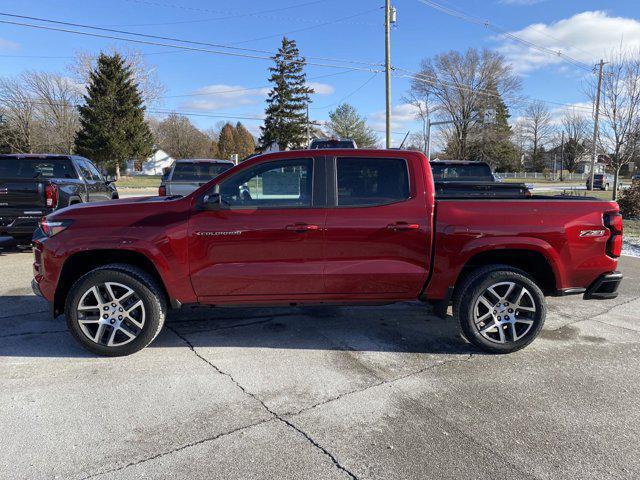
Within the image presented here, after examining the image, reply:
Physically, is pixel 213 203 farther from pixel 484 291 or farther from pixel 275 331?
pixel 484 291

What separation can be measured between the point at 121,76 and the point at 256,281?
4437 cm

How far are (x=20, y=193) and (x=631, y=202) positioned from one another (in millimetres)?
16341

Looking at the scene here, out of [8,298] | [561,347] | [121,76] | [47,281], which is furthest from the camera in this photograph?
[121,76]

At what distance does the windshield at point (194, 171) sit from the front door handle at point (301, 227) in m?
6.89

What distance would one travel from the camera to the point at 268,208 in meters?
3.95

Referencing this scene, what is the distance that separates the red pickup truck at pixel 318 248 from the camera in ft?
12.8

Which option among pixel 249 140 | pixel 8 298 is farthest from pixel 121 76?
pixel 249 140

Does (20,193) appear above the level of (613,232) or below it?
above

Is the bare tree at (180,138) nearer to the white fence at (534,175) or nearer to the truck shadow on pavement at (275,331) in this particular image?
the white fence at (534,175)

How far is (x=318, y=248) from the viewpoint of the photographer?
3.96m

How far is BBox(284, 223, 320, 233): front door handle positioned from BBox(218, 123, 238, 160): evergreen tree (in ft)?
298

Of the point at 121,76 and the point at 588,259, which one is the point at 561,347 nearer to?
the point at 588,259

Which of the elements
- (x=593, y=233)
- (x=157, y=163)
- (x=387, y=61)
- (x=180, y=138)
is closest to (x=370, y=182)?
(x=593, y=233)

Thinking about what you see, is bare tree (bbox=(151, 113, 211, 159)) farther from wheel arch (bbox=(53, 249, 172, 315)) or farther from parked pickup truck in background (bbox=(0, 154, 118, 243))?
wheel arch (bbox=(53, 249, 172, 315))
